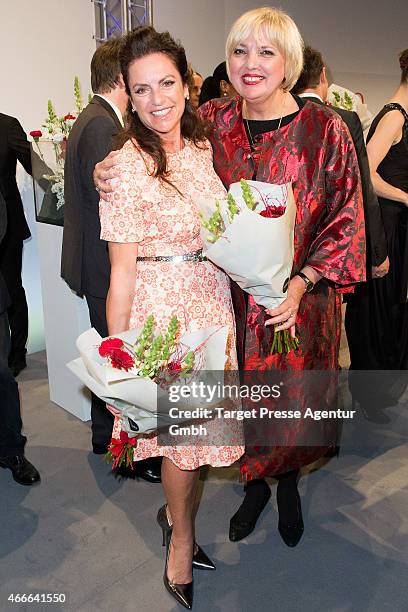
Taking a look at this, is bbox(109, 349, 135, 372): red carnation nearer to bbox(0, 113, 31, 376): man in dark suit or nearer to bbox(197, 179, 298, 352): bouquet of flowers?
bbox(197, 179, 298, 352): bouquet of flowers

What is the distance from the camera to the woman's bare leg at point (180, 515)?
79.1 inches

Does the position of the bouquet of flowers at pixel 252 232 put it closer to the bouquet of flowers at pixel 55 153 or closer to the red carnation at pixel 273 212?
the red carnation at pixel 273 212

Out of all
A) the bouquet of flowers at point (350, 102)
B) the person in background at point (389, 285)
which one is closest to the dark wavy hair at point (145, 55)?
the person in background at point (389, 285)

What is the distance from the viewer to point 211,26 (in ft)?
18.2

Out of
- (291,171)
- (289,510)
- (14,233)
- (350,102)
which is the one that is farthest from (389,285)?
(14,233)

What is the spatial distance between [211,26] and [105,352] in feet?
15.1

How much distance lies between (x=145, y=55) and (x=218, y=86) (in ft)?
8.50

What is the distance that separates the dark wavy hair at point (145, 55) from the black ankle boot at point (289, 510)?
118cm

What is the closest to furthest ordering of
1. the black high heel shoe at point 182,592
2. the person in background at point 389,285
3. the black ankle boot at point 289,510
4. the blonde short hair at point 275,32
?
the blonde short hair at point 275,32 → the black high heel shoe at point 182,592 → the black ankle boot at point 289,510 → the person in background at point 389,285

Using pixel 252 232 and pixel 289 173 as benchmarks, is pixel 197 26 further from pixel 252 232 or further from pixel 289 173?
pixel 252 232

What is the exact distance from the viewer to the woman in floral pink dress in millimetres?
1811

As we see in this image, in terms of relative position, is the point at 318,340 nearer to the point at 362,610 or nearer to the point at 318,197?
the point at 318,197

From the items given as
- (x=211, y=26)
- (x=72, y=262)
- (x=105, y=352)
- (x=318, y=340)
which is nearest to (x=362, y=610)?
(x=318, y=340)

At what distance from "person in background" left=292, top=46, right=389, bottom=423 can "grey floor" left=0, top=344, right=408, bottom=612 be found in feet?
1.34
